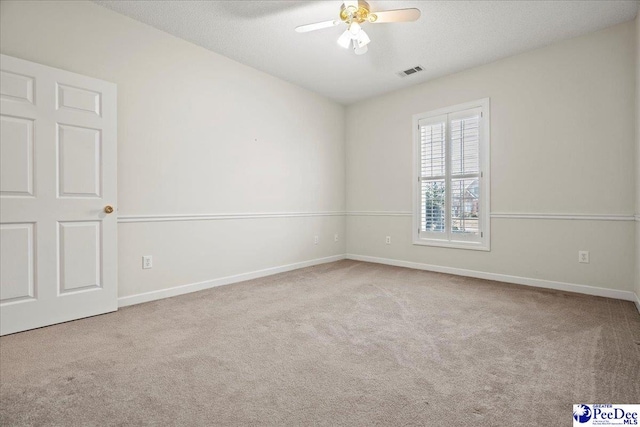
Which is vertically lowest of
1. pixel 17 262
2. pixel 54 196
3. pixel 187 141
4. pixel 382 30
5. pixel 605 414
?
pixel 605 414

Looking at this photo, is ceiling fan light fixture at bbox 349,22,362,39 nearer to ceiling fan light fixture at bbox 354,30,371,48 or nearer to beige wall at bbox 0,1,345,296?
ceiling fan light fixture at bbox 354,30,371,48

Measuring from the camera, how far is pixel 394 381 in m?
1.62

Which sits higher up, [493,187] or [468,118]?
[468,118]

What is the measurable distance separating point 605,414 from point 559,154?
9.37 feet

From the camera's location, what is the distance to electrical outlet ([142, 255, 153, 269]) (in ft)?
10.0

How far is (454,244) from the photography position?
4.21m

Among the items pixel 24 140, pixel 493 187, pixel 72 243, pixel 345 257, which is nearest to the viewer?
pixel 24 140

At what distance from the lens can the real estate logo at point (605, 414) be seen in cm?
133

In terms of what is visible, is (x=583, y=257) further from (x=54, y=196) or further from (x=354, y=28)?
(x=54, y=196)

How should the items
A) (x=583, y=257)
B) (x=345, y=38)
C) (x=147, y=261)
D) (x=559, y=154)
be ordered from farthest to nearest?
1. (x=559, y=154)
2. (x=583, y=257)
3. (x=147, y=261)
4. (x=345, y=38)

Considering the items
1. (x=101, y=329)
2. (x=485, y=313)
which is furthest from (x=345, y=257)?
(x=101, y=329)

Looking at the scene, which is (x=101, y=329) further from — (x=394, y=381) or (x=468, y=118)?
(x=468, y=118)

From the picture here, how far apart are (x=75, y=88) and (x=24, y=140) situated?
553 mm

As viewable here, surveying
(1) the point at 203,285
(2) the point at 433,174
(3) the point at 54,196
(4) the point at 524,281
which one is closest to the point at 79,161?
(3) the point at 54,196
